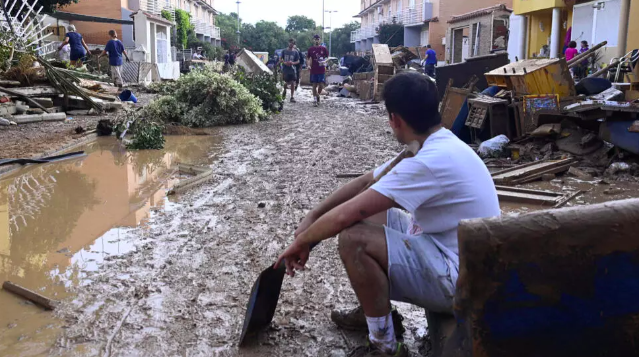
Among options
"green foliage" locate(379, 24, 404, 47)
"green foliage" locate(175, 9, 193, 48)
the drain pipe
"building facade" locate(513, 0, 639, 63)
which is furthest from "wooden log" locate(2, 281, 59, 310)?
"green foliage" locate(379, 24, 404, 47)

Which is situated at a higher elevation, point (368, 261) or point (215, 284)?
point (368, 261)

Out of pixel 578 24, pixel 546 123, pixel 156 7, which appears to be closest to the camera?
Result: pixel 546 123

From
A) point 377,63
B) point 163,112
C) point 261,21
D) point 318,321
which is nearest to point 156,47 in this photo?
point 377,63

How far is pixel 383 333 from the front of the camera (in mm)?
2643

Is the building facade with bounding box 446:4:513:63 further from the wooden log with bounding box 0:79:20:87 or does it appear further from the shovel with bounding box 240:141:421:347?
the shovel with bounding box 240:141:421:347

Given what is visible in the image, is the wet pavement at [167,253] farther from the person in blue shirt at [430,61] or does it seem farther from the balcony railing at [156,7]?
the balcony railing at [156,7]

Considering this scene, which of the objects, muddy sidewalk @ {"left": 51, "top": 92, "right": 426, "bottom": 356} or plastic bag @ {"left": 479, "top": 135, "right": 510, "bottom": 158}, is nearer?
muddy sidewalk @ {"left": 51, "top": 92, "right": 426, "bottom": 356}

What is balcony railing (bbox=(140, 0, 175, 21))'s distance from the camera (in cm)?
3989

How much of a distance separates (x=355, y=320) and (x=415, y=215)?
0.88 meters

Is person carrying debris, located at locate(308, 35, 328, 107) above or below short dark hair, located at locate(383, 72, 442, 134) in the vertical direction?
above

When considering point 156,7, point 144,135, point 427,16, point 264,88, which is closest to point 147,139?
point 144,135

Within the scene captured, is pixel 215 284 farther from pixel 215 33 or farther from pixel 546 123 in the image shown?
pixel 215 33

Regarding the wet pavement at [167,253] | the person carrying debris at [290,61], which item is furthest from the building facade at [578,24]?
the wet pavement at [167,253]

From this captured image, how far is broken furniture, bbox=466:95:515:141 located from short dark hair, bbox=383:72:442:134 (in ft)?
21.7
